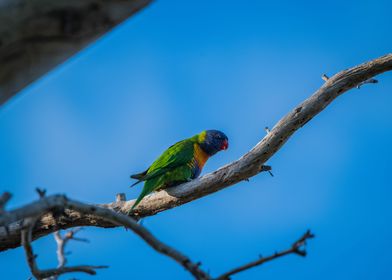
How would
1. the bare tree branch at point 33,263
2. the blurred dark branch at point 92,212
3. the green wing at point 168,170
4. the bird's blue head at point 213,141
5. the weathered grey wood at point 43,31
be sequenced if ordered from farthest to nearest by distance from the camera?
1. the bird's blue head at point 213,141
2. the green wing at point 168,170
3. the bare tree branch at point 33,263
4. the blurred dark branch at point 92,212
5. the weathered grey wood at point 43,31

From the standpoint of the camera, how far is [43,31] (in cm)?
127

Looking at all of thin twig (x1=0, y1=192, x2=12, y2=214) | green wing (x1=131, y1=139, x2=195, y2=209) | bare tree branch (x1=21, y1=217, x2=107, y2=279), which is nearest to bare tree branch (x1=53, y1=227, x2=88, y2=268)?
green wing (x1=131, y1=139, x2=195, y2=209)

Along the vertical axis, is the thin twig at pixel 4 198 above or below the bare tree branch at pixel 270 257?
above

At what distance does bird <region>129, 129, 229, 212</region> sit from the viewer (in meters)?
5.39

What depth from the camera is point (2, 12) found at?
3.96 ft

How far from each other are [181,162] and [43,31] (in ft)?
15.4

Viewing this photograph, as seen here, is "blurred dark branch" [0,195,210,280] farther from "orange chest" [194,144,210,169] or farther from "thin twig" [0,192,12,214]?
"orange chest" [194,144,210,169]

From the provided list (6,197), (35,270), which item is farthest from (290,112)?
(6,197)

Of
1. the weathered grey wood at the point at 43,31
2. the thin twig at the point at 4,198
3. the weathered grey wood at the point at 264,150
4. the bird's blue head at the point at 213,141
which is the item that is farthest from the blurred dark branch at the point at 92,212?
the bird's blue head at the point at 213,141

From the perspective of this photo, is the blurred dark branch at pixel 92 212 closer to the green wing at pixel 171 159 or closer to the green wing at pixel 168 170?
the green wing at pixel 168 170

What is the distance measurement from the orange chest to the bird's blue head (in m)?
0.09

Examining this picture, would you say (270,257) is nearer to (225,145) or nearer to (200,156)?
(200,156)

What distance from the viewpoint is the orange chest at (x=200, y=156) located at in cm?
648

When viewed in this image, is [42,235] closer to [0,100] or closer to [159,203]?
[159,203]
